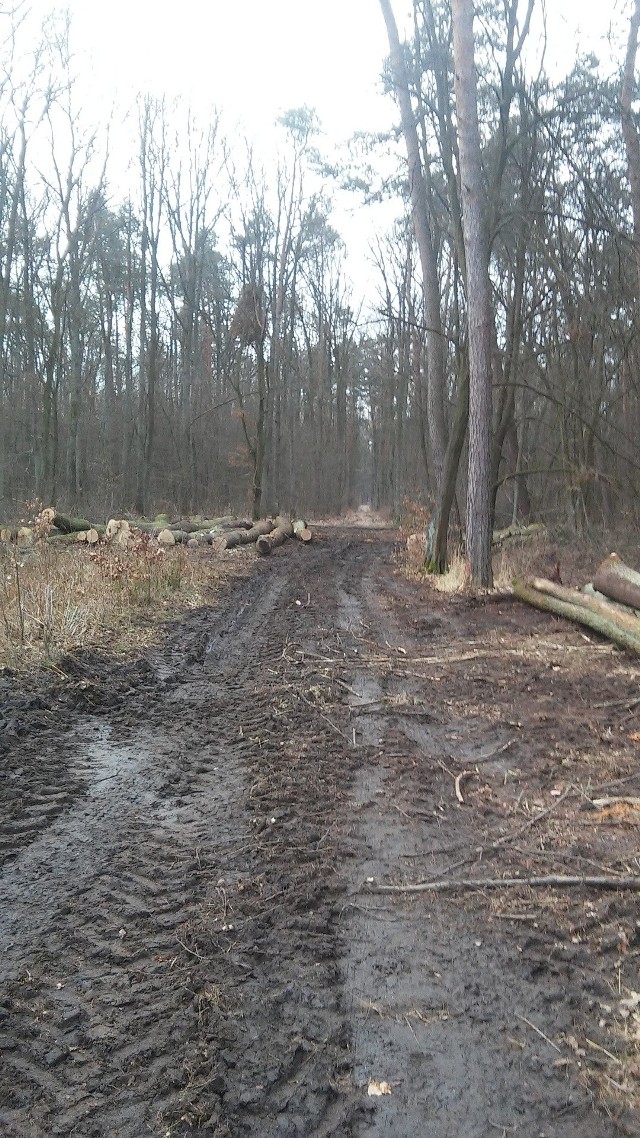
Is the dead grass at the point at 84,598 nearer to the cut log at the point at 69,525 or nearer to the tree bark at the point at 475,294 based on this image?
the tree bark at the point at 475,294

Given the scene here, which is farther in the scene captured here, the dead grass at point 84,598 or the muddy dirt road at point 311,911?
the dead grass at point 84,598

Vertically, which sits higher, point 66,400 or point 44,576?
point 66,400

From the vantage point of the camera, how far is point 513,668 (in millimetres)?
7238

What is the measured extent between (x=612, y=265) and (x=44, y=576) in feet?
45.3

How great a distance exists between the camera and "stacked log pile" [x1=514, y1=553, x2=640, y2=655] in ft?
25.8

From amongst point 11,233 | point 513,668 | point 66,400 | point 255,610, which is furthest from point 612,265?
point 66,400

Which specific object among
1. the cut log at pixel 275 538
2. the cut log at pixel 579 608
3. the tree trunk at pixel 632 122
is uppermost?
the tree trunk at pixel 632 122

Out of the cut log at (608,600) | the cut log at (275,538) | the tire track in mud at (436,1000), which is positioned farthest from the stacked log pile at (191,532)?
the tire track in mud at (436,1000)

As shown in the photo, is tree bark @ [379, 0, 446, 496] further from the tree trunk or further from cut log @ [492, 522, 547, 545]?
the tree trunk

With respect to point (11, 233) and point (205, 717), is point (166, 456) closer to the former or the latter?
point (11, 233)

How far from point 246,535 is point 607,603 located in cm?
1272

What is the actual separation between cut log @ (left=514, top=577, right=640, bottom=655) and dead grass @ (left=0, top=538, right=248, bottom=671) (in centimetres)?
458

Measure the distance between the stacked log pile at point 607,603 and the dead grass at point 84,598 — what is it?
4825 mm

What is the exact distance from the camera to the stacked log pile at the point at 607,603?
7875mm
